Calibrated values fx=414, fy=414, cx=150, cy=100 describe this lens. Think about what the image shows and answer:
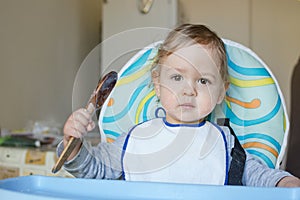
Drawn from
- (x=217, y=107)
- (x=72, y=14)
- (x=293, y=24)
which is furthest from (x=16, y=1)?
(x=293, y=24)

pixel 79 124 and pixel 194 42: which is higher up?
pixel 194 42

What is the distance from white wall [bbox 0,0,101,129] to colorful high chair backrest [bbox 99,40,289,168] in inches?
40.3

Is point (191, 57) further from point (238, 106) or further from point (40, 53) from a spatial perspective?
point (40, 53)

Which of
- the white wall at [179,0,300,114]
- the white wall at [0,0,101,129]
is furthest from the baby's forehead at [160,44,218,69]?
the white wall at [179,0,300,114]

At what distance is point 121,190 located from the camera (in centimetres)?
47

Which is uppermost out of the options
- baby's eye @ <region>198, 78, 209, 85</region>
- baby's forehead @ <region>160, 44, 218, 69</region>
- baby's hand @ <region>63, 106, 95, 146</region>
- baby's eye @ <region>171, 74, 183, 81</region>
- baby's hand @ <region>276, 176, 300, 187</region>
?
baby's forehead @ <region>160, 44, 218, 69</region>

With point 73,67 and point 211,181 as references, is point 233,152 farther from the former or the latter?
point 73,67

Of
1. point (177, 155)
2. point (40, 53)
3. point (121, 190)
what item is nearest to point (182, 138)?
point (177, 155)

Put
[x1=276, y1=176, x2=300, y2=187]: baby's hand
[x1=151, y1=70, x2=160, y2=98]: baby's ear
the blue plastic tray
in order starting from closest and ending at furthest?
the blue plastic tray < [x1=276, y1=176, x2=300, y2=187]: baby's hand < [x1=151, y1=70, x2=160, y2=98]: baby's ear

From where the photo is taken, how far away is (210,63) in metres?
0.68

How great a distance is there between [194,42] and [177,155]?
19cm

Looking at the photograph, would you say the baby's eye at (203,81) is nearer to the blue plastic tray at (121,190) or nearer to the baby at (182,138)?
the baby at (182,138)

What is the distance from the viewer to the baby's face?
0.65m

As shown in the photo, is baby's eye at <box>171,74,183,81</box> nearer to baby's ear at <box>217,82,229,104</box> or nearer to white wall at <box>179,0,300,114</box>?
baby's ear at <box>217,82,229,104</box>
